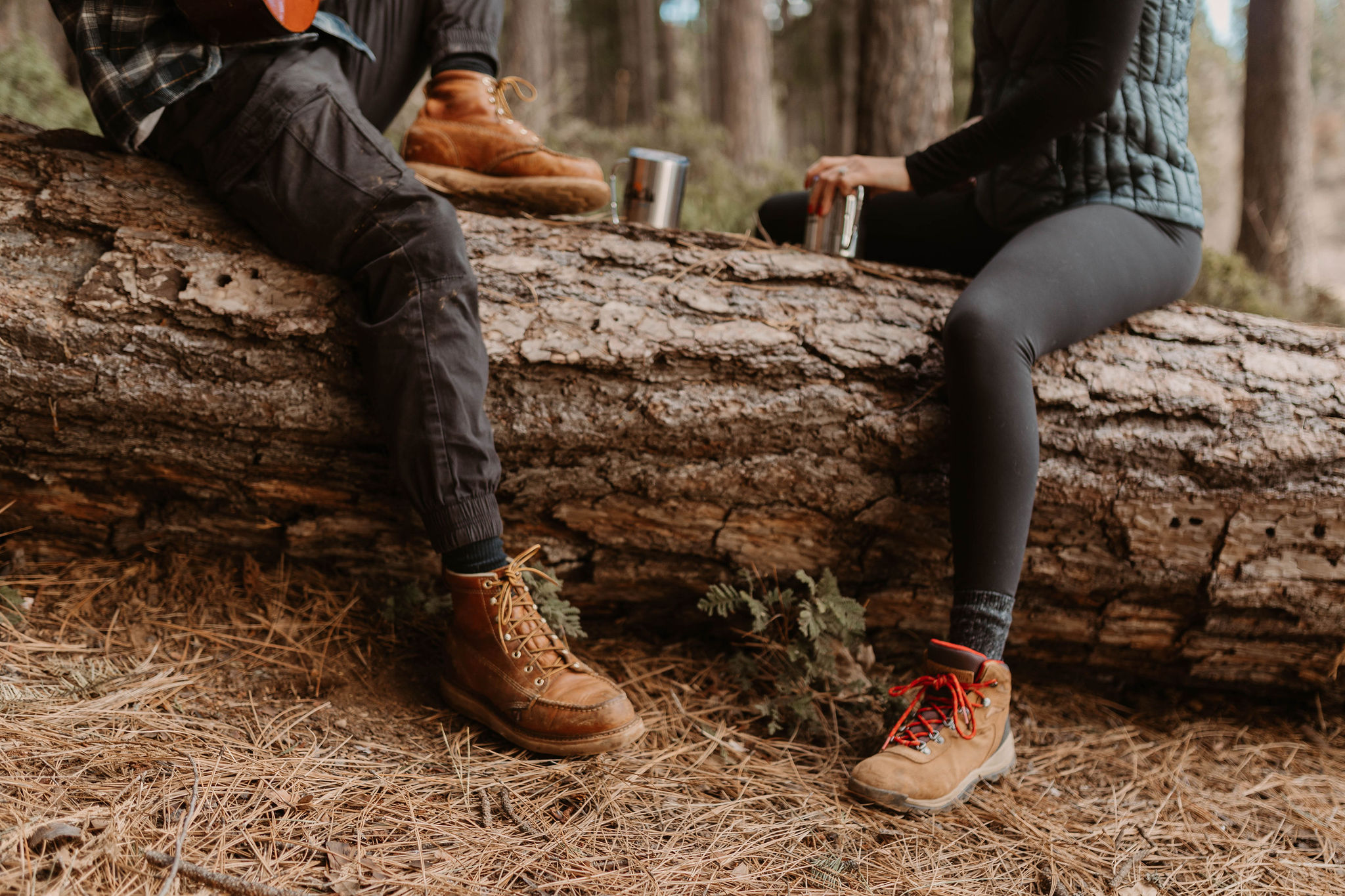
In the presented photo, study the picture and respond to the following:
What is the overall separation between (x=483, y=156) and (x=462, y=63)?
301 mm

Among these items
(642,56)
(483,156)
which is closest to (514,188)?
(483,156)

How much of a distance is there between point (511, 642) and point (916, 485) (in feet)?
3.49

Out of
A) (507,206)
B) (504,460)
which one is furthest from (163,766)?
(507,206)

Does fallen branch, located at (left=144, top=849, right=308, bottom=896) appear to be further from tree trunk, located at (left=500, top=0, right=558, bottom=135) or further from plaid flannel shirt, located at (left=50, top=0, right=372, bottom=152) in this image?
tree trunk, located at (left=500, top=0, right=558, bottom=135)

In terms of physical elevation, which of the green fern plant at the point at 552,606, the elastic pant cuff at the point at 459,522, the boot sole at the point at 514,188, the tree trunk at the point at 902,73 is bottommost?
the green fern plant at the point at 552,606

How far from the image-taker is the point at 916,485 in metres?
2.01

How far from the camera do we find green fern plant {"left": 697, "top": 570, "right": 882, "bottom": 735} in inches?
76.5

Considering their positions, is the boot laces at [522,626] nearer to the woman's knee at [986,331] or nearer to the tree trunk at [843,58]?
the woman's knee at [986,331]

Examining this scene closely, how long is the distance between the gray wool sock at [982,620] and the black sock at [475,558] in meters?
1.05

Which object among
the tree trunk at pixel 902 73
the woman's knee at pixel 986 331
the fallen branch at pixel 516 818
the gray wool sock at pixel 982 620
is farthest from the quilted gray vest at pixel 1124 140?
the tree trunk at pixel 902 73

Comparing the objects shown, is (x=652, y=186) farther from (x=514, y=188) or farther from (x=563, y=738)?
(x=563, y=738)

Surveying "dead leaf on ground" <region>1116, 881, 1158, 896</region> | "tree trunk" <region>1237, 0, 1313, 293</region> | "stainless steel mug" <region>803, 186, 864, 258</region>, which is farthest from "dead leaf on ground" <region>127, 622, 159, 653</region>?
"tree trunk" <region>1237, 0, 1313, 293</region>

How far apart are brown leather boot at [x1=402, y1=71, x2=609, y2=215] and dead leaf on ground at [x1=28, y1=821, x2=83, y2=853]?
5.49ft

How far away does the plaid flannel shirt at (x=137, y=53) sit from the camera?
5.77ft
